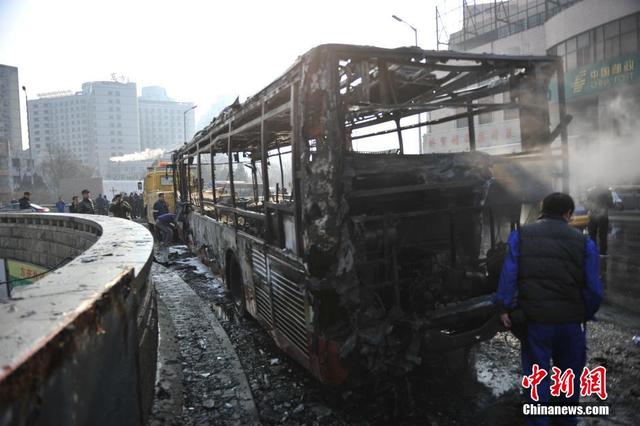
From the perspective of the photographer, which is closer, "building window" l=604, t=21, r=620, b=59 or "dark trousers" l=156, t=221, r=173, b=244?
"dark trousers" l=156, t=221, r=173, b=244

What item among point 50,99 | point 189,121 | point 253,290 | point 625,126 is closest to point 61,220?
point 253,290

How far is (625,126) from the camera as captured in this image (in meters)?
18.1

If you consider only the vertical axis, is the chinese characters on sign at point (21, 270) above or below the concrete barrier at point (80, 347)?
below

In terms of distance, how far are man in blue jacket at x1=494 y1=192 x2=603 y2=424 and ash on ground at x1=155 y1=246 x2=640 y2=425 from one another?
1.97ft

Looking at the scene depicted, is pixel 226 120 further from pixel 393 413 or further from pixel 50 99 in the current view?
pixel 50 99

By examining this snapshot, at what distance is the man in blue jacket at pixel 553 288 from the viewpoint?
8.71 ft

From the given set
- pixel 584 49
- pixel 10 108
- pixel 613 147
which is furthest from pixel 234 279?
pixel 10 108

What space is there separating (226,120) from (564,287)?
15.8 feet

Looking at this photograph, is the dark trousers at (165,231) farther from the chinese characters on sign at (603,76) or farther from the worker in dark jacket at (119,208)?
the chinese characters on sign at (603,76)

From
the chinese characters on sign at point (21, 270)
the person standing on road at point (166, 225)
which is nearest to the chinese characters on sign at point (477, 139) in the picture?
the person standing on road at point (166, 225)

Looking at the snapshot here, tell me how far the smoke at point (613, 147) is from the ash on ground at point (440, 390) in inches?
604

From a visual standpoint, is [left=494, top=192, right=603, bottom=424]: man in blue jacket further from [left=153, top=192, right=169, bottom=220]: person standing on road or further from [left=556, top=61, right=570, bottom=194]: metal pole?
[left=153, top=192, right=169, bottom=220]: person standing on road

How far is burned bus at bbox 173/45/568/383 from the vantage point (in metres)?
3.13

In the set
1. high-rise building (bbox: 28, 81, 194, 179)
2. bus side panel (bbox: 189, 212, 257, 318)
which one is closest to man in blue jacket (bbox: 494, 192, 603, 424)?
bus side panel (bbox: 189, 212, 257, 318)
